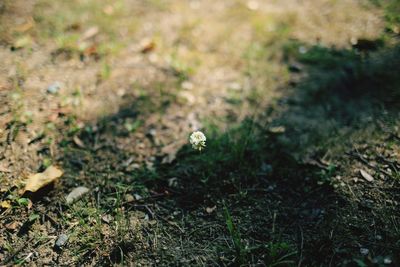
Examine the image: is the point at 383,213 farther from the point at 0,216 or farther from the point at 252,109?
the point at 0,216

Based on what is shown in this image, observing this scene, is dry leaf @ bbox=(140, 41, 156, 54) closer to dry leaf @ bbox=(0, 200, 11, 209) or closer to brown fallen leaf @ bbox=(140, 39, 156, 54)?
brown fallen leaf @ bbox=(140, 39, 156, 54)

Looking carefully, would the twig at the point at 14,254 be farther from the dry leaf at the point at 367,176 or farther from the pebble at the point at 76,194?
the dry leaf at the point at 367,176

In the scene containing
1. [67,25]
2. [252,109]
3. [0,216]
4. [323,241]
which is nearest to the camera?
[323,241]

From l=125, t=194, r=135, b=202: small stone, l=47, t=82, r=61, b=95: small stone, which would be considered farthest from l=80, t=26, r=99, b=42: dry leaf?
l=125, t=194, r=135, b=202: small stone

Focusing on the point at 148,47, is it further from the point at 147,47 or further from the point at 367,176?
the point at 367,176

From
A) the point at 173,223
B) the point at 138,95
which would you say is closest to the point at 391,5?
the point at 138,95

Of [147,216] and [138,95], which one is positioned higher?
[138,95]
